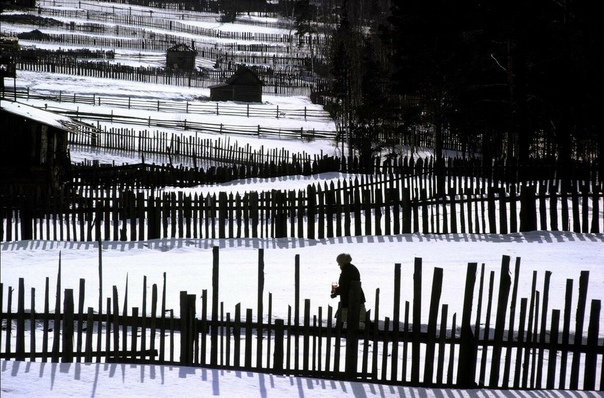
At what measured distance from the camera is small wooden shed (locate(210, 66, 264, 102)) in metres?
65.0

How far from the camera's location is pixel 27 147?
960 inches

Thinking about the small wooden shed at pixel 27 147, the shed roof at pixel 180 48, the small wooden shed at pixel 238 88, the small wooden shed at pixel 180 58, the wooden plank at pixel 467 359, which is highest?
the shed roof at pixel 180 48

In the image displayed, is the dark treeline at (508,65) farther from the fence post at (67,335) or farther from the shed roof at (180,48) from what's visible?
the shed roof at (180,48)

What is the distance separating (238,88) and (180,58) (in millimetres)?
17719

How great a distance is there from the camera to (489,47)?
33.1 meters

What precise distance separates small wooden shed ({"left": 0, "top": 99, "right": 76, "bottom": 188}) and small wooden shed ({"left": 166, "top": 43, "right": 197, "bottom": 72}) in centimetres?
5605

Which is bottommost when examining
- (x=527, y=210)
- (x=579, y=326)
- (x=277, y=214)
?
(x=579, y=326)

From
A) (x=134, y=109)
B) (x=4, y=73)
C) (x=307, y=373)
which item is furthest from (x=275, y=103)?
(x=307, y=373)

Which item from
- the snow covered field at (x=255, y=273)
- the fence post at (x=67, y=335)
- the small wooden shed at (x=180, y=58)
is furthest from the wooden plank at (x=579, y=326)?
the small wooden shed at (x=180, y=58)

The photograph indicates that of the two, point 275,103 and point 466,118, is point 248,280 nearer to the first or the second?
point 466,118

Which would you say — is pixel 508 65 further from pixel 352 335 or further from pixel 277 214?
pixel 352 335

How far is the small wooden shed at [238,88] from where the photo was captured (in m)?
65.0

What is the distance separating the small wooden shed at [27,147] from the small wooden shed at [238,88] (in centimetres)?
4008

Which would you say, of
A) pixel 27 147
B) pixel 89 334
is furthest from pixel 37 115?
pixel 89 334
